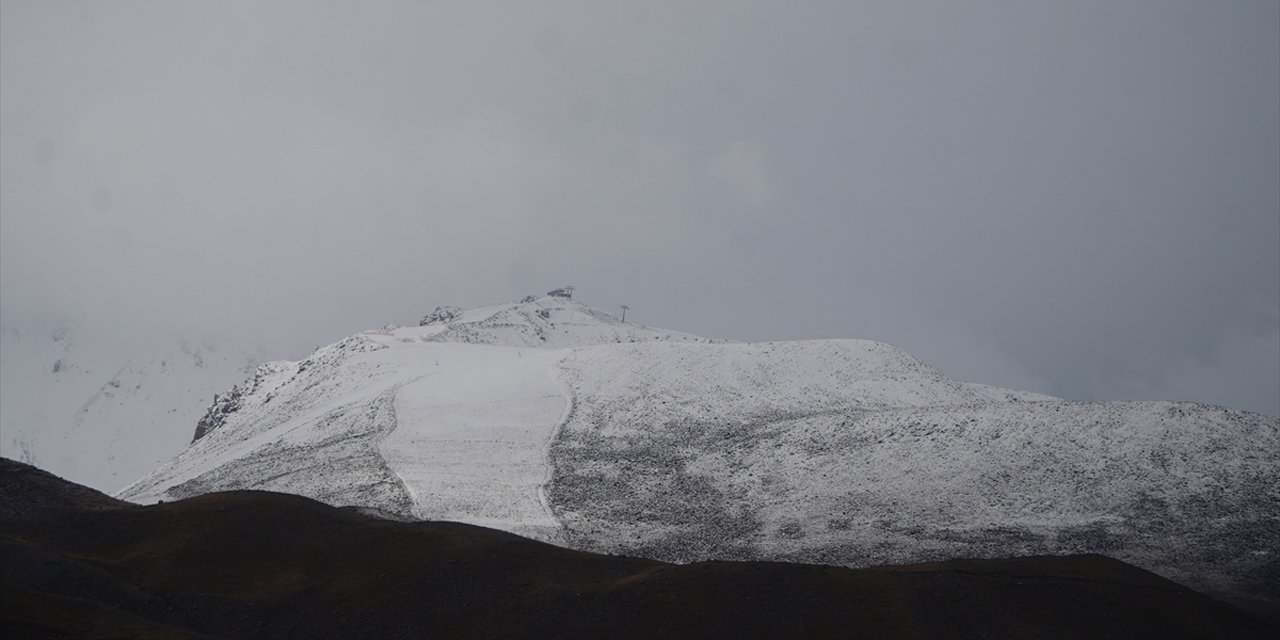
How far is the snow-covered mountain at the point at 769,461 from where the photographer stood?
47375 mm

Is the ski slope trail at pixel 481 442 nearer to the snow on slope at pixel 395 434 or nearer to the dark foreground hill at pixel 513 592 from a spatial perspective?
the snow on slope at pixel 395 434

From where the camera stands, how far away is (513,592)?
33.2 meters

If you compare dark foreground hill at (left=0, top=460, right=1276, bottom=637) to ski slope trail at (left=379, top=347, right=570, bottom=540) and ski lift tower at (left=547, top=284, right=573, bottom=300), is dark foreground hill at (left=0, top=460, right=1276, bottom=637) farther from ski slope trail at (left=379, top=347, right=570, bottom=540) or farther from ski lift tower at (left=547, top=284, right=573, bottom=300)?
ski lift tower at (left=547, top=284, right=573, bottom=300)

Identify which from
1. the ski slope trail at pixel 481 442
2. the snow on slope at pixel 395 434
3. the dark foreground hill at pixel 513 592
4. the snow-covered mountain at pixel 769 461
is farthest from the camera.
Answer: the snow on slope at pixel 395 434

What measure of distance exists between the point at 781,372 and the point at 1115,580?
4727 cm

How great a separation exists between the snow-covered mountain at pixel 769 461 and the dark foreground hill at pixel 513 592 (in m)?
11.7

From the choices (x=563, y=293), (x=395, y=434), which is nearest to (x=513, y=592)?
(x=395, y=434)

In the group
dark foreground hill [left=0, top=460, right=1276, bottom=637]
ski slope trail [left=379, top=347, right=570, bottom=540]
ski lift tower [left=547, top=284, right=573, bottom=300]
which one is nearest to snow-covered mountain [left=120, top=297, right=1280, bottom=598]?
ski slope trail [left=379, top=347, right=570, bottom=540]

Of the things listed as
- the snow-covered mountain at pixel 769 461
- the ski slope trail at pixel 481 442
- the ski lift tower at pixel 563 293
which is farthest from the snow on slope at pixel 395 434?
the ski lift tower at pixel 563 293

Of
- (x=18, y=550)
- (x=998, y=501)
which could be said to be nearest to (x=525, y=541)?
(x=18, y=550)

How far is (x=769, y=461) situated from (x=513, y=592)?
30.5 meters

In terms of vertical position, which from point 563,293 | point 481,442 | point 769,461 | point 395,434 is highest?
point 563,293

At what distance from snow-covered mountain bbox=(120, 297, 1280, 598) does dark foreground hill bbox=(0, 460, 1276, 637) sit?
11684mm

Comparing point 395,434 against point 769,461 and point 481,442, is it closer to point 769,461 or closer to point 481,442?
point 481,442
